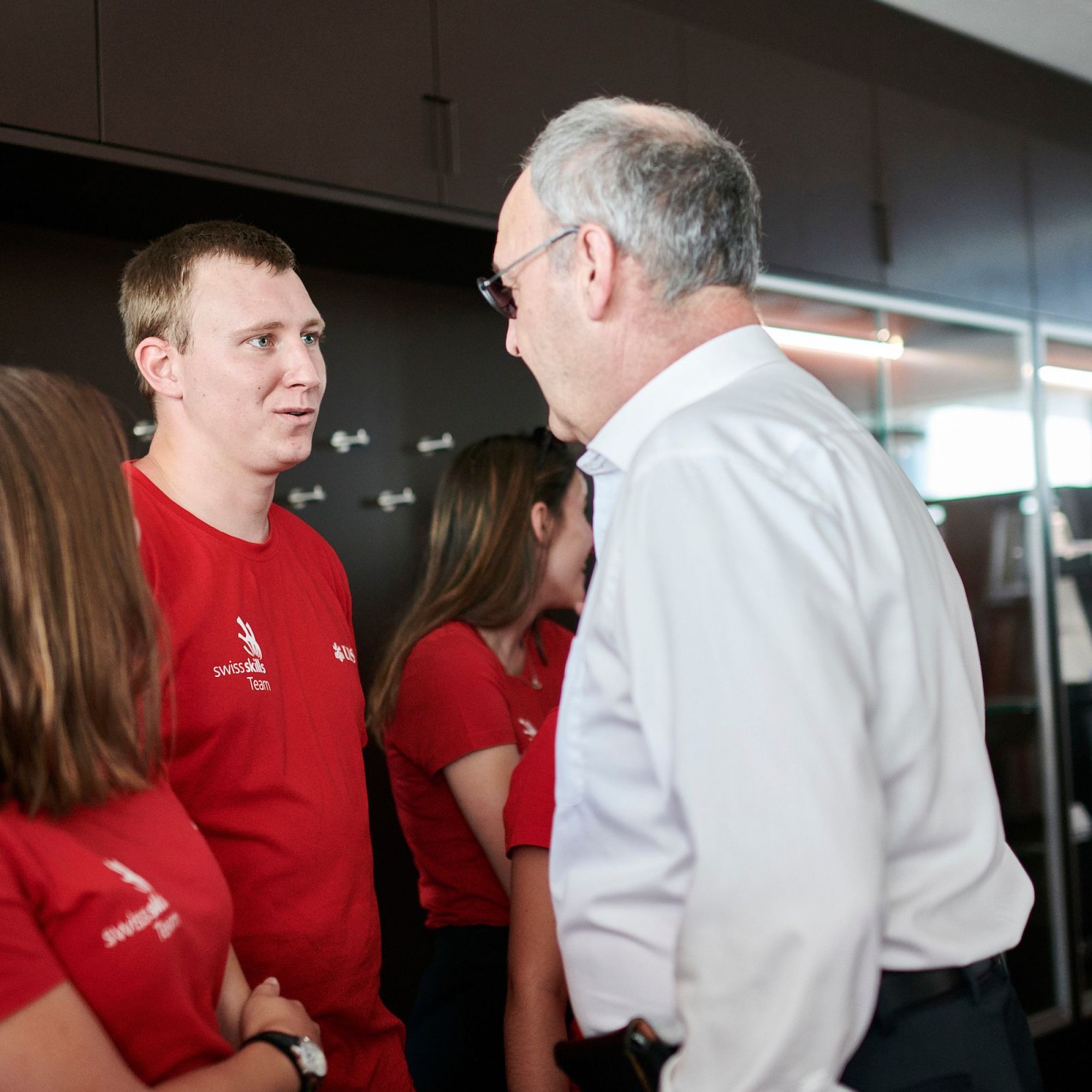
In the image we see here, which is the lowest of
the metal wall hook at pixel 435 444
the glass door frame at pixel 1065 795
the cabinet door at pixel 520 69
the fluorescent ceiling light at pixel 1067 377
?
the glass door frame at pixel 1065 795

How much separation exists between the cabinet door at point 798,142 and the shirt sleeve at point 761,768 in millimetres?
1979

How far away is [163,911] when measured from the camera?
3.09 feet

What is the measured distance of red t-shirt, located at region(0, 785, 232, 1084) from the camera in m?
0.85

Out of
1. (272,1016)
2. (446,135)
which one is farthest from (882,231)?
(272,1016)

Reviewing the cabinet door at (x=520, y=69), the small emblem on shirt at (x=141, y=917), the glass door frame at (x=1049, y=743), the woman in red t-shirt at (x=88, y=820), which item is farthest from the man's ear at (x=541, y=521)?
the glass door frame at (x=1049, y=743)

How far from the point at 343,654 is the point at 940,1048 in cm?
95

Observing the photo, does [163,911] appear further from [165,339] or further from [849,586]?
[165,339]

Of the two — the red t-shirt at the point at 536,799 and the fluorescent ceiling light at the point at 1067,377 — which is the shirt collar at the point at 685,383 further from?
the fluorescent ceiling light at the point at 1067,377

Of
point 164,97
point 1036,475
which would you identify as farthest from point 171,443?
point 1036,475

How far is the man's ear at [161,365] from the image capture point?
62.0 inches

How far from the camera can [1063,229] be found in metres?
3.48

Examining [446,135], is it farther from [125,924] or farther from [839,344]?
[125,924]

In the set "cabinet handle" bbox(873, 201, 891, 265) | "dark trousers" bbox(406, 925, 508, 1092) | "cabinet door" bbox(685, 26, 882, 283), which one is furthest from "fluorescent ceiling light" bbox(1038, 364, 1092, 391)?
"dark trousers" bbox(406, 925, 508, 1092)

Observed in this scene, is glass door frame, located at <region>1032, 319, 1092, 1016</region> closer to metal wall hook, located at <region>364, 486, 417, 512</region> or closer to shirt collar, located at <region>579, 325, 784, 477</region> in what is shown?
metal wall hook, located at <region>364, 486, 417, 512</region>
